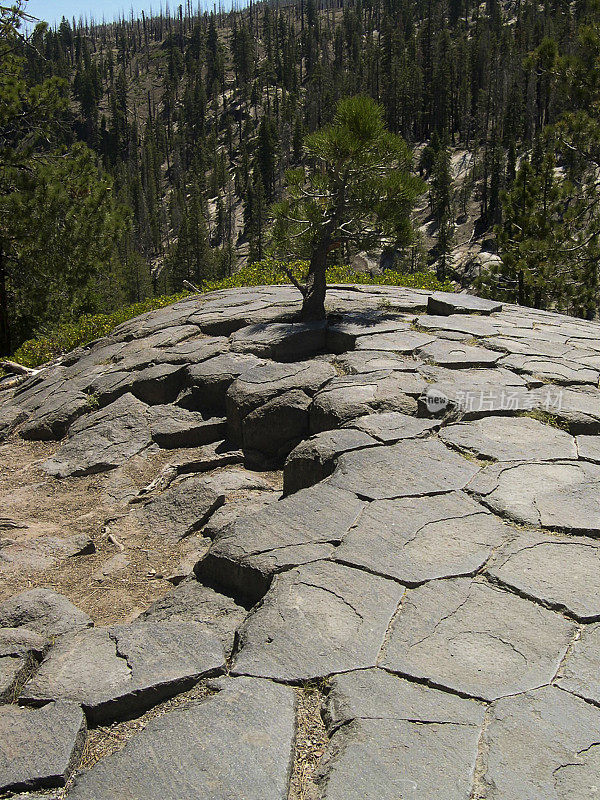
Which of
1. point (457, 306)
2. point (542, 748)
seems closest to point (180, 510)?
point (542, 748)

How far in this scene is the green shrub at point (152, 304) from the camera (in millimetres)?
9023

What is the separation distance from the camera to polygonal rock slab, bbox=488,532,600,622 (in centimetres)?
243

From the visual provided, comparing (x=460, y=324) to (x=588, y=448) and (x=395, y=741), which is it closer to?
(x=588, y=448)

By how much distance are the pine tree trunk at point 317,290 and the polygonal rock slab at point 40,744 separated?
4.47m

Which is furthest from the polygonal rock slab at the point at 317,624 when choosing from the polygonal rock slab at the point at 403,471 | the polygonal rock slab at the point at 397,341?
the polygonal rock slab at the point at 397,341

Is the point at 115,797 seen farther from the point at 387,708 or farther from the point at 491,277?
the point at 491,277

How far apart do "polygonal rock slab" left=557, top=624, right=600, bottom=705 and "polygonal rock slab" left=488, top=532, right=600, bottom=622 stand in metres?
0.11

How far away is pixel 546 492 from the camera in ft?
10.5

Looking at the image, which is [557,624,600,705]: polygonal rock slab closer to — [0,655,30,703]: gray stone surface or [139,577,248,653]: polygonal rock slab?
[139,577,248,653]: polygonal rock slab

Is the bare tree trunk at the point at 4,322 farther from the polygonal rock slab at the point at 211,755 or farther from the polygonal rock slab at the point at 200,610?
the polygonal rock slab at the point at 211,755

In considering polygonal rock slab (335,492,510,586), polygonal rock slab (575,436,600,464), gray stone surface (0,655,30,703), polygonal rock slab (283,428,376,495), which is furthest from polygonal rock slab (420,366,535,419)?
gray stone surface (0,655,30,703)

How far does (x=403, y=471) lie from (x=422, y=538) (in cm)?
63

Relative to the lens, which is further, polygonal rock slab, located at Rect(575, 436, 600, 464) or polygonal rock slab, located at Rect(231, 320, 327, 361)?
polygonal rock slab, located at Rect(231, 320, 327, 361)

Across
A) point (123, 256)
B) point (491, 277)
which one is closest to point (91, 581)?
point (491, 277)
